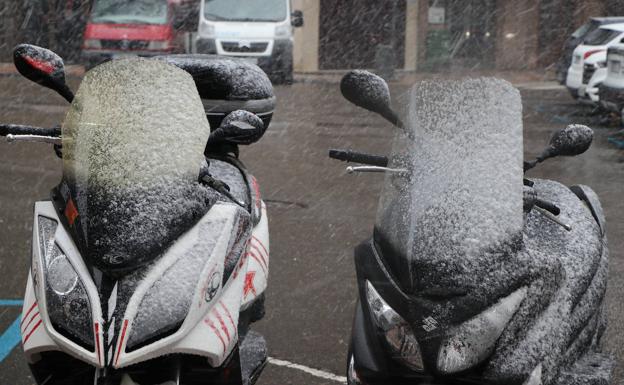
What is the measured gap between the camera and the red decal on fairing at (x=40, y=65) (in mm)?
3387

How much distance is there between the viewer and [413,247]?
2879 mm

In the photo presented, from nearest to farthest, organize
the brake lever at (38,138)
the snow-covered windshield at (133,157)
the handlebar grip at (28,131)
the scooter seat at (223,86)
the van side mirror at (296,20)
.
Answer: the snow-covered windshield at (133,157) → the brake lever at (38,138) → the handlebar grip at (28,131) → the scooter seat at (223,86) → the van side mirror at (296,20)

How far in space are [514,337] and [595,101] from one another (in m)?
14.2

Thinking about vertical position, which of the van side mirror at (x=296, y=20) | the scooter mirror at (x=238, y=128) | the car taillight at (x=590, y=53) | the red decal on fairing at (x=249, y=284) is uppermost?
the scooter mirror at (x=238, y=128)

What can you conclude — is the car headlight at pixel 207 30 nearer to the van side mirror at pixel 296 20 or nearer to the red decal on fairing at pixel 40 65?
the van side mirror at pixel 296 20

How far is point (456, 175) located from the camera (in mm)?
2943

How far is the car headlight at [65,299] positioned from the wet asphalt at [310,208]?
1.81m

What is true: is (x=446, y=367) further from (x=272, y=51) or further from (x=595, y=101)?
(x=272, y=51)

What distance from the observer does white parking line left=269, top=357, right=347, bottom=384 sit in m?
4.88

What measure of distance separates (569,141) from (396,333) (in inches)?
36.5

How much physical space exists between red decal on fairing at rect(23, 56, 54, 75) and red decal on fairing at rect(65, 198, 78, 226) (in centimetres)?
49

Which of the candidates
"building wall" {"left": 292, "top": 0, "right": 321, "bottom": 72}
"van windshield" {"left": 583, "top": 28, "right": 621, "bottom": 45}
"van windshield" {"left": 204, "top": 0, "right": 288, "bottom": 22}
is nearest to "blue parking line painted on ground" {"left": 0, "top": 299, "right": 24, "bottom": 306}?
"van windshield" {"left": 583, "top": 28, "right": 621, "bottom": 45}

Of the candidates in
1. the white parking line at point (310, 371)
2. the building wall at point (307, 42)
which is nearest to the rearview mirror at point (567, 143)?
the white parking line at point (310, 371)

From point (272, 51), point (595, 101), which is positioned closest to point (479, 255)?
point (595, 101)
